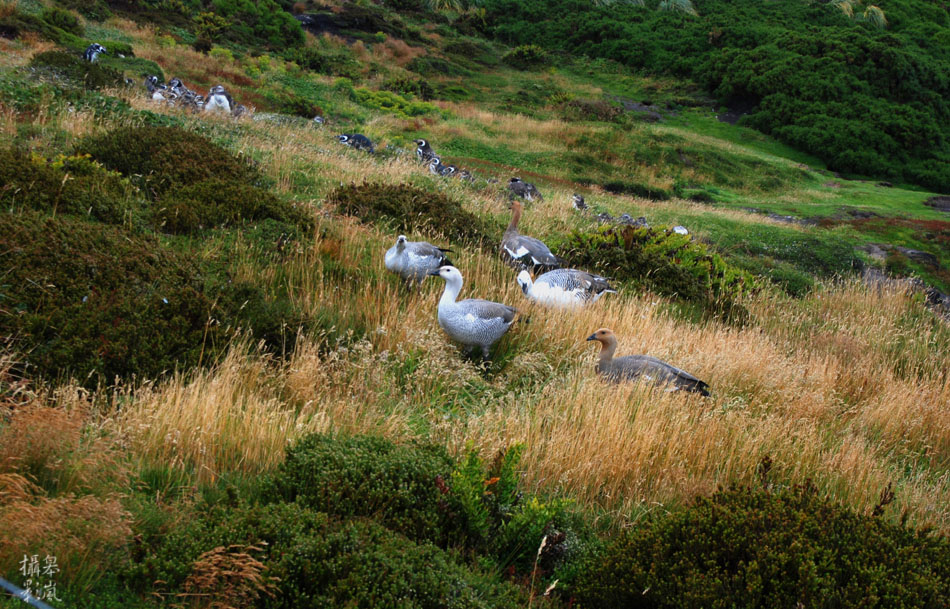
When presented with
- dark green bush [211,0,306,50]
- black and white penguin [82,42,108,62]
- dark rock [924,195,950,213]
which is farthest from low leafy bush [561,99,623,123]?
black and white penguin [82,42,108,62]

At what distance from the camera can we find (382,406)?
5617 millimetres

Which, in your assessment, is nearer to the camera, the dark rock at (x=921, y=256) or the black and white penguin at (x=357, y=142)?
the black and white penguin at (x=357, y=142)

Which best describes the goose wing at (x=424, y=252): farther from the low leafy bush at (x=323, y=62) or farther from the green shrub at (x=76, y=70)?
the low leafy bush at (x=323, y=62)

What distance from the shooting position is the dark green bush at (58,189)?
23.3 ft

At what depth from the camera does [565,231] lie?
1557cm

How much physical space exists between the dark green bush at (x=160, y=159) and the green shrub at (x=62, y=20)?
21335 mm

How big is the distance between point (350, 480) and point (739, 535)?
2249 mm

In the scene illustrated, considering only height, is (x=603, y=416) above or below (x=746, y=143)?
below

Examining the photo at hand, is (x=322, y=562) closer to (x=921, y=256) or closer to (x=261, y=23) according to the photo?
(x=921, y=256)

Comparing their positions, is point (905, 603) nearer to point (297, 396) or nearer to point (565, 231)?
point (297, 396)

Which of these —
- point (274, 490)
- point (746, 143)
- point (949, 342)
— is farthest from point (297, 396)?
point (746, 143)

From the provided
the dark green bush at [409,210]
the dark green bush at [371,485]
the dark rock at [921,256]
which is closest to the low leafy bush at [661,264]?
the dark green bush at [409,210]

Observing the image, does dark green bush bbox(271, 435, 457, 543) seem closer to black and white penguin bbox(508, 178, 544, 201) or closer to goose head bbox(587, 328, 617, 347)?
goose head bbox(587, 328, 617, 347)

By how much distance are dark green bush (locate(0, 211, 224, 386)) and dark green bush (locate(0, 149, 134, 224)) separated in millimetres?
973
